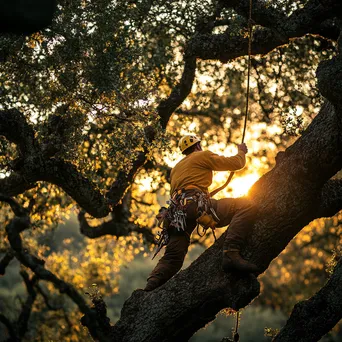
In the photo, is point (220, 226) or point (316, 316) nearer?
point (316, 316)

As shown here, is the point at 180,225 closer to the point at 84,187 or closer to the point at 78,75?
the point at 84,187

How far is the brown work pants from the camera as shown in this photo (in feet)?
21.8

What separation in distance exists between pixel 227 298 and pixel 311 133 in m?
2.19

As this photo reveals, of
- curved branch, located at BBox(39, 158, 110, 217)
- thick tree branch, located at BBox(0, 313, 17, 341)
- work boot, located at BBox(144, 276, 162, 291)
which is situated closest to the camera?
thick tree branch, located at BBox(0, 313, 17, 341)

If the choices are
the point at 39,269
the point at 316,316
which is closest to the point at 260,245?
the point at 316,316

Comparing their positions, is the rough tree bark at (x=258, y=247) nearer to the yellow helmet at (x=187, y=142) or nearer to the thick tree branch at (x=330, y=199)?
the thick tree branch at (x=330, y=199)

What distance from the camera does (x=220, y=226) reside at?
7480mm

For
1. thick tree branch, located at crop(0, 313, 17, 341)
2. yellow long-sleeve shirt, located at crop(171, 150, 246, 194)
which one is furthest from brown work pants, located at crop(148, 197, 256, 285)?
thick tree branch, located at crop(0, 313, 17, 341)

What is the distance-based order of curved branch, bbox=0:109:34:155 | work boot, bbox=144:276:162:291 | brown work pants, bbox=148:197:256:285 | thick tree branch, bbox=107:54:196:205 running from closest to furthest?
1. brown work pants, bbox=148:197:256:285
2. work boot, bbox=144:276:162:291
3. curved branch, bbox=0:109:34:155
4. thick tree branch, bbox=107:54:196:205

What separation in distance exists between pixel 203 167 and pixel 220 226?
0.86 meters

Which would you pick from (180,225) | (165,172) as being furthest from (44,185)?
(180,225)

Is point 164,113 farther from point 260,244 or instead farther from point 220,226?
point 260,244

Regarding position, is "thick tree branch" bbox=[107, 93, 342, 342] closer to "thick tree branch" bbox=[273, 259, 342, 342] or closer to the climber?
the climber

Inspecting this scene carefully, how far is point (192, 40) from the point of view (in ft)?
31.8
